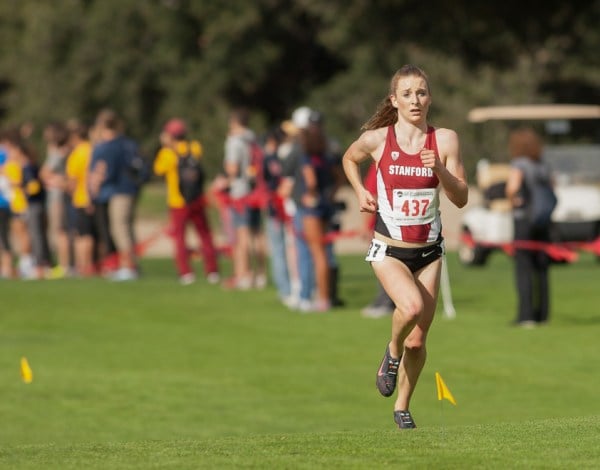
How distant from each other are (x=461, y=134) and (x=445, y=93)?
4.75 m

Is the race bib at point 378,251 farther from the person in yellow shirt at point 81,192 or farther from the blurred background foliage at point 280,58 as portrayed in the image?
the blurred background foliage at point 280,58

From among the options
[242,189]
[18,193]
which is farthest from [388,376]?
[18,193]

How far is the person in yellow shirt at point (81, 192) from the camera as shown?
910 inches

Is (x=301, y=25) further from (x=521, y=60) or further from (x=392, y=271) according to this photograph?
(x=392, y=271)

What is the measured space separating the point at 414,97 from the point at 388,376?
1630 mm

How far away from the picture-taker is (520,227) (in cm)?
1705

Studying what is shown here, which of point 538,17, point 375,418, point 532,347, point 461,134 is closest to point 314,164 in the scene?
point 532,347

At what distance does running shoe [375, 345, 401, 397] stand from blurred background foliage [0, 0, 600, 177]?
3766 centimetres

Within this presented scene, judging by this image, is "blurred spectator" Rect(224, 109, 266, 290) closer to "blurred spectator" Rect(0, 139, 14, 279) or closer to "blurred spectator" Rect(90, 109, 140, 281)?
"blurred spectator" Rect(90, 109, 140, 281)

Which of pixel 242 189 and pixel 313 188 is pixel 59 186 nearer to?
pixel 242 189

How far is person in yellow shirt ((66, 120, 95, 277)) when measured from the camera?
23.1 metres

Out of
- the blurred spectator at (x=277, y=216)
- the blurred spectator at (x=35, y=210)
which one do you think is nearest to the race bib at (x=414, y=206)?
the blurred spectator at (x=277, y=216)

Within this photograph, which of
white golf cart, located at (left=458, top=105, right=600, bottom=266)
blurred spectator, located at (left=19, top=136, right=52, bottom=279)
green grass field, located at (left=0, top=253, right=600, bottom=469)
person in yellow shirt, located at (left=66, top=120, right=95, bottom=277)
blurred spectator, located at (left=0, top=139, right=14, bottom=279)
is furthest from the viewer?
white golf cart, located at (left=458, top=105, right=600, bottom=266)

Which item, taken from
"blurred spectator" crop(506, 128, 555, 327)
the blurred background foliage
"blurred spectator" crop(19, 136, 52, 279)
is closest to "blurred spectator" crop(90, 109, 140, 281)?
"blurred spectator" crop(19, 136, 52, 279)
